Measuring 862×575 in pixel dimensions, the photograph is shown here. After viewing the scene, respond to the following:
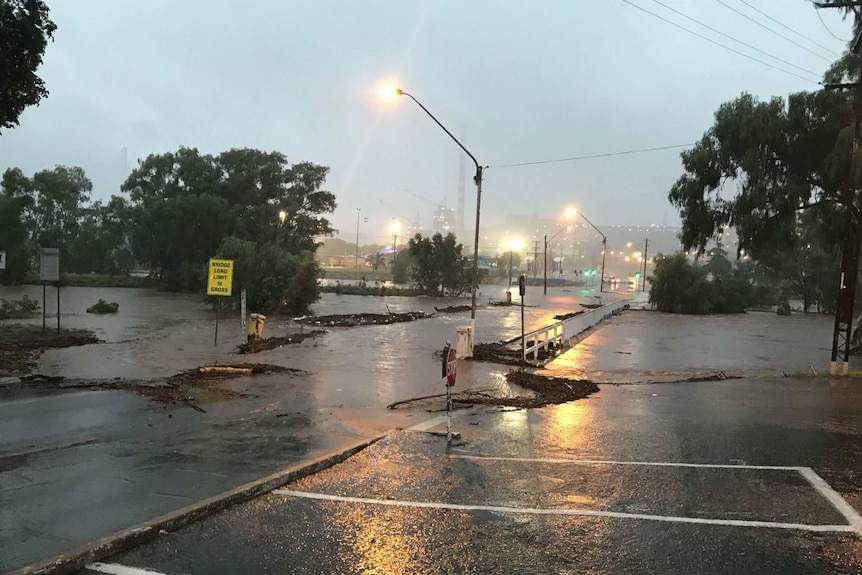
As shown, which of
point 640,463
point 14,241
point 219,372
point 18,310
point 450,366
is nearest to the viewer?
point 640,463

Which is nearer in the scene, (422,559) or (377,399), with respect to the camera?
(422,559)

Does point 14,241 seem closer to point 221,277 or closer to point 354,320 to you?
point 354,320

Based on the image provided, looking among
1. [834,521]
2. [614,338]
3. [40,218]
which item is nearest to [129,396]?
[834,521]

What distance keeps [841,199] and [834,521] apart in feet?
72.8

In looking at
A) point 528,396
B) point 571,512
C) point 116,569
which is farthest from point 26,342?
point 571,512

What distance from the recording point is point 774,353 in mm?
23391

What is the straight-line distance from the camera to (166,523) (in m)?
4.86

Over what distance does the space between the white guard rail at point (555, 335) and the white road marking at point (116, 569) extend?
43.5 feet

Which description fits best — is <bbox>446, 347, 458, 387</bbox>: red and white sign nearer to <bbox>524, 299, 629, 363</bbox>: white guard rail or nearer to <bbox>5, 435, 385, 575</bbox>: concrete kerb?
<bbox>5, 435, 385, 575</bbox>: concrete kerb

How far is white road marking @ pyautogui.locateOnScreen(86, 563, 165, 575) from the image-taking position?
4.09m

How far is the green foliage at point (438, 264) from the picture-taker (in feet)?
202

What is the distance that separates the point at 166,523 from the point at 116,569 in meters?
0.71

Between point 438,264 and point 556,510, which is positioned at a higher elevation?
point 438,264

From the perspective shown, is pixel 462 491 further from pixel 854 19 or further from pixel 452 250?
pixel 452 250
